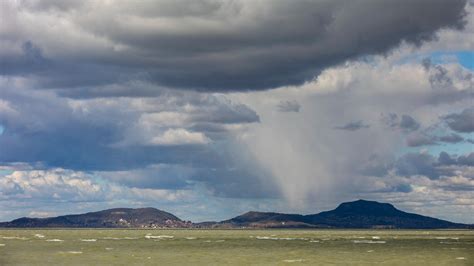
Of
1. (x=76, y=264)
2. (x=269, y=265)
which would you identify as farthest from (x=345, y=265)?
(x=76, y=264)

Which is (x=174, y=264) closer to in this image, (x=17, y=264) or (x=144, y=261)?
(x=144, y=261)

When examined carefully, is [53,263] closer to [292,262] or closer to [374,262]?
[292,262]

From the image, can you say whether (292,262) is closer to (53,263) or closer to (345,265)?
(345,265)

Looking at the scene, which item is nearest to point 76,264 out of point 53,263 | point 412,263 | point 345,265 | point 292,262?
point 53,263

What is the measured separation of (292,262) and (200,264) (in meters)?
16.9

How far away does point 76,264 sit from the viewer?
114312 mm

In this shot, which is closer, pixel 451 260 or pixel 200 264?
pixel 200 264

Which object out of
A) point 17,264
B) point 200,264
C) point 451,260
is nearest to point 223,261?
point 200,264

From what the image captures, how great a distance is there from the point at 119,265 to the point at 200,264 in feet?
44.6

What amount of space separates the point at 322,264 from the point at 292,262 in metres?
6.85

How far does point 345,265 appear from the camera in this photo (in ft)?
384

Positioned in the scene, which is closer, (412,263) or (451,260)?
(412,263)

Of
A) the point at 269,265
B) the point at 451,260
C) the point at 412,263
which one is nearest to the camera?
the point at 269,265

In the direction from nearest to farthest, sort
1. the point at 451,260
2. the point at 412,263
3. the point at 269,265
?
the point at 269,265, the point at 412,263, the point at 451,260
